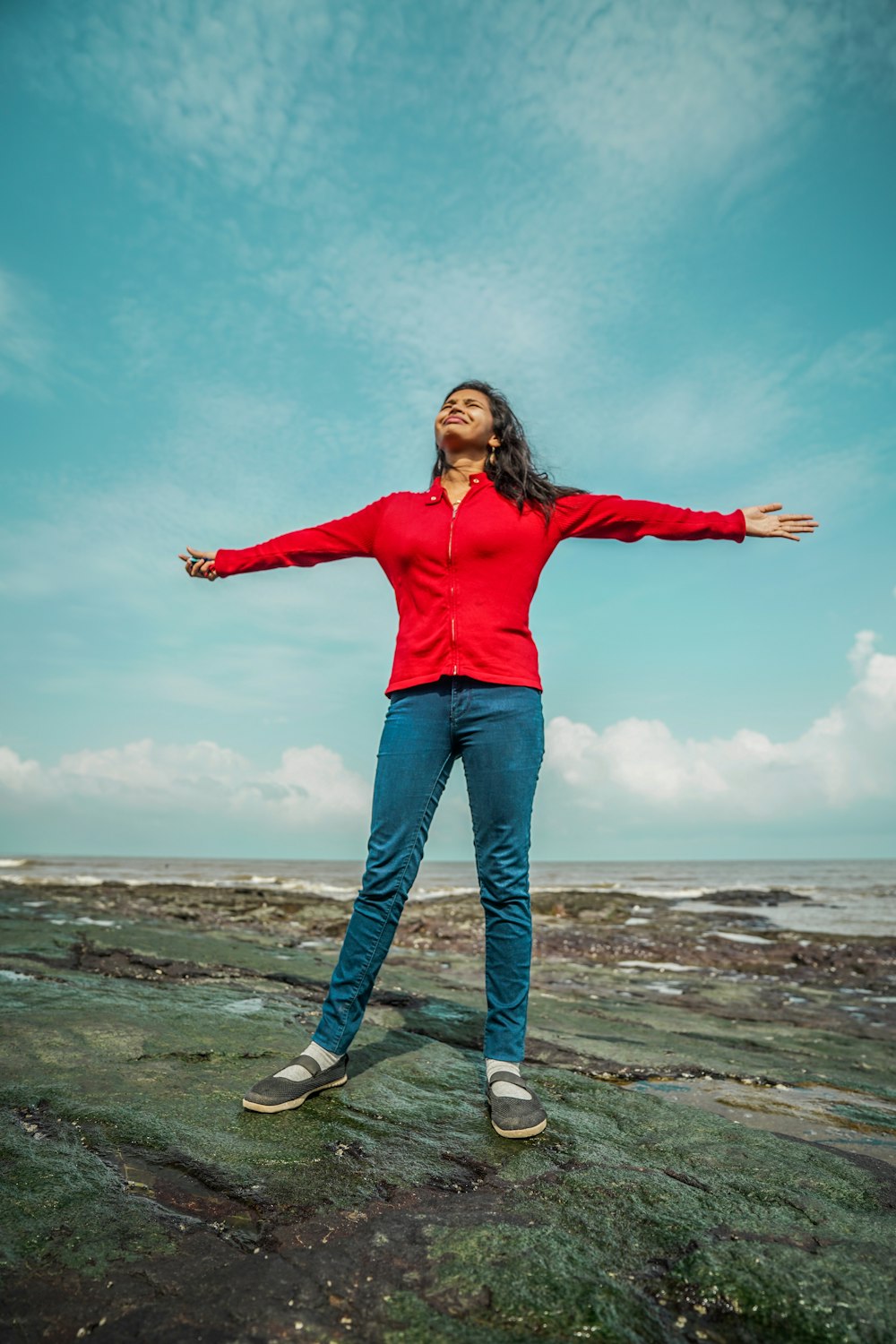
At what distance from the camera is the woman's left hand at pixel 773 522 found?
376 cm

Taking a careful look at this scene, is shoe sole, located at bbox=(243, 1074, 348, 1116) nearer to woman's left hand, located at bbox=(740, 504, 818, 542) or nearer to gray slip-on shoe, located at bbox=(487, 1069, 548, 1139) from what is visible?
gray slip-on shoe, located at bbox=(487, 1069, 548, 1139)

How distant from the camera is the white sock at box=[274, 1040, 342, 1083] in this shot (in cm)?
293

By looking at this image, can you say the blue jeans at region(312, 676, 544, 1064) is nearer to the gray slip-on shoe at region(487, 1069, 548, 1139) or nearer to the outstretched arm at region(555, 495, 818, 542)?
the gray slip-on shoe at region(487, 1069, 548, 1139)

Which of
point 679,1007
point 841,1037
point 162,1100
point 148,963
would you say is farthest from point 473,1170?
point 679,1007

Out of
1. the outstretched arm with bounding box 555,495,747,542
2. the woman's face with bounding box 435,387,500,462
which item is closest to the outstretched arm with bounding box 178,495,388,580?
the woman's face with bounding box 435,387,500,462

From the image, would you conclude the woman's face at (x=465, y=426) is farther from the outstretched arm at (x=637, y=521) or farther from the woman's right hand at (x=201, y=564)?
the woman's right hand at (x=201, y=564)

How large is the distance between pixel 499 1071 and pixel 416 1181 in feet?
2.71

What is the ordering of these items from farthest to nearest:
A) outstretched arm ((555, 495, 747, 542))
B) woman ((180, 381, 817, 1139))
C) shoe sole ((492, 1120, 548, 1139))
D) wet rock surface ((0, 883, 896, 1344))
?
outstretched arm ((555, 495, 747, 542)) < woman ((180, 381, 817, 1139)) < shoe sole ((492, 1120, 548, 1139)) < wet rock surface ((0, 883, 896, 1344))

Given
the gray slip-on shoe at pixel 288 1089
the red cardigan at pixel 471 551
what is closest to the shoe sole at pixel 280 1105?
the gray slip-on shoe at pixel 288 1089

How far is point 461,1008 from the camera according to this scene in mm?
5461

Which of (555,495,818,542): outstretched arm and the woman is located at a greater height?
(555,495,818,542): outstretched arm

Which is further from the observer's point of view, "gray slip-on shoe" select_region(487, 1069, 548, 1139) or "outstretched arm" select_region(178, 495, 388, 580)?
"outstretched arm" select_region(178, 495, 388, 580)

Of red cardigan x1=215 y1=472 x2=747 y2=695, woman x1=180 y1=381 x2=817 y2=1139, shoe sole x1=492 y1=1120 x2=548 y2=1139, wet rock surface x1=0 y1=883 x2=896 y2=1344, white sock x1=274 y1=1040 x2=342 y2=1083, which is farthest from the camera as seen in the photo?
red cardigan x1=215 y1=472 x2=747 y2=695

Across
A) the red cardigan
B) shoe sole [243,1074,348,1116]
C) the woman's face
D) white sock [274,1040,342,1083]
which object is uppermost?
the woman's face
